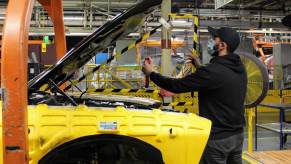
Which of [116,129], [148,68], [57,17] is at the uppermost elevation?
[57,17]

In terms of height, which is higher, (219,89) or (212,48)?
(212,48)

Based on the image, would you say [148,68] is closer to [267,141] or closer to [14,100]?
[14,100]

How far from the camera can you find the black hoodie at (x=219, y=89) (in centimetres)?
276

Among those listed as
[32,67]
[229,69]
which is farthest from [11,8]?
[32,67]

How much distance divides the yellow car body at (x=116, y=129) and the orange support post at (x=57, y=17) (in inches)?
74.7

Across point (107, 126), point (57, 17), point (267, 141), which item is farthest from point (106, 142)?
point (267, 141)

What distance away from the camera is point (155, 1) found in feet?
7.89

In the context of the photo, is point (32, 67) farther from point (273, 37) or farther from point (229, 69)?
point (273, 37)

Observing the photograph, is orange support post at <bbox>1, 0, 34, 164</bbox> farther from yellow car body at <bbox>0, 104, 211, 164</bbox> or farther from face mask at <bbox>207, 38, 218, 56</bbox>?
face mask at <bbox>207, 38, 218, 56</bbox>

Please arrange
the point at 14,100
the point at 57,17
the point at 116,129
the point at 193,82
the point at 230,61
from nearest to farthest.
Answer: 1. the point at 14,100
2. the point at 116,129
3. the point at 193,82
4. the point at 230,61
5. the point at 57,17

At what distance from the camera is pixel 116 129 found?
231cm

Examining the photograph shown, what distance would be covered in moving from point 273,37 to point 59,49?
13538mm

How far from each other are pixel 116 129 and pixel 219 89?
94 cm

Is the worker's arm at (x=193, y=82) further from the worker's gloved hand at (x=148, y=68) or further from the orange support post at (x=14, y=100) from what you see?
the orange support post at (x=14, y=100)
